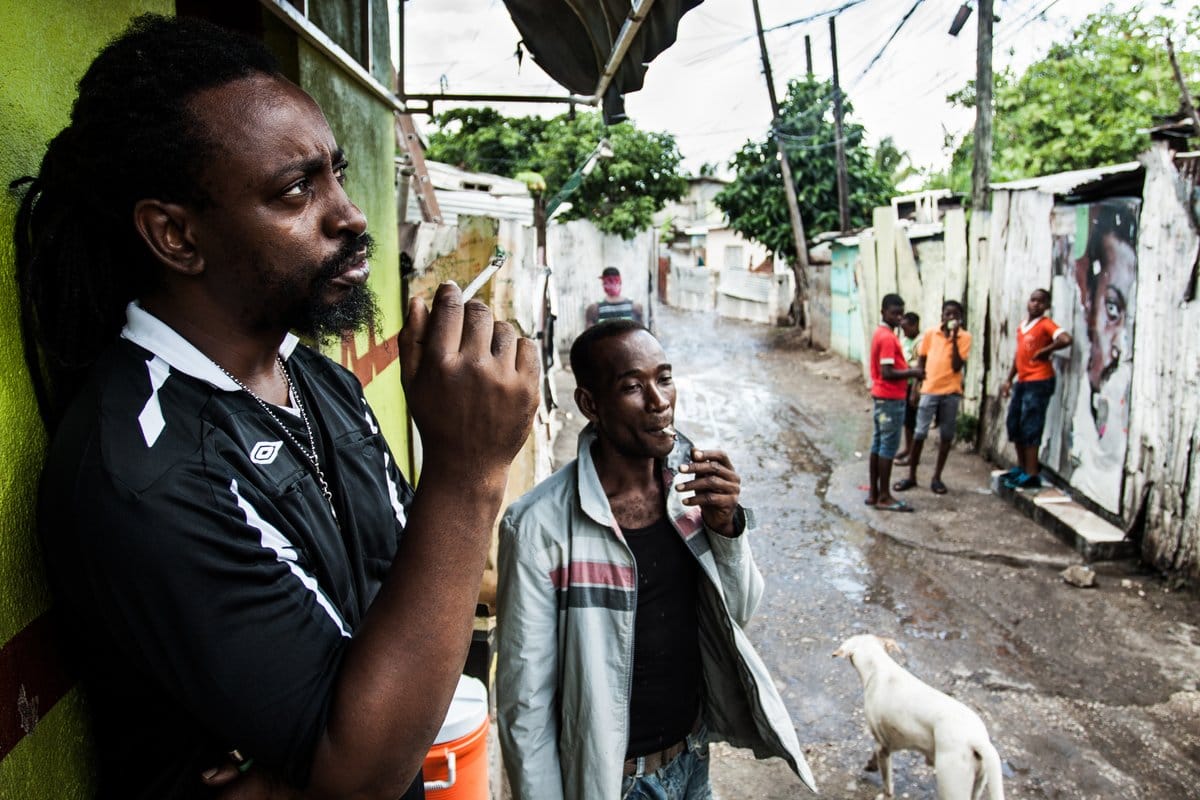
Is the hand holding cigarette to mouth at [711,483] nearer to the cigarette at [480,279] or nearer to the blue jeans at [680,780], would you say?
the blue jeans at [680,780]

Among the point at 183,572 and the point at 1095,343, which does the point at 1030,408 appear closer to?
the point at 1095,343

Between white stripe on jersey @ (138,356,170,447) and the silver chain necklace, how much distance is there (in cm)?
8

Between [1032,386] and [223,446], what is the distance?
23.6ft

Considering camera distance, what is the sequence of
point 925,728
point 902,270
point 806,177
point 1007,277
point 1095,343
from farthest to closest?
point 806,177, point 902,270, point 1007,277, point 1095,343, point 925,728

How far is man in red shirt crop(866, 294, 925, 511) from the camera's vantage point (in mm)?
6801

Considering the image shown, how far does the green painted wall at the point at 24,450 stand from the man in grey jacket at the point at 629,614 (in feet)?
3.80

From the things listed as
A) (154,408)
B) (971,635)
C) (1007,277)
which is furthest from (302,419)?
(1007,277)

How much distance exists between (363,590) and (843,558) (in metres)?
5.40

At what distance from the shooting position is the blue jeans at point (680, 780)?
84.4 inches

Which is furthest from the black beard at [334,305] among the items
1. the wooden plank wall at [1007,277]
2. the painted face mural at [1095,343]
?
the wooden plank wall at [1007,277]

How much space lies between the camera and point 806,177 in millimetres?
16938

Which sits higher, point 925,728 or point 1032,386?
point 1032,386

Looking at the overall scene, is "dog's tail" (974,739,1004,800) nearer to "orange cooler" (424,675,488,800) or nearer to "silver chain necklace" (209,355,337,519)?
"orange cooler" (424,675,488,800)

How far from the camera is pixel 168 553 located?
0.79 m
